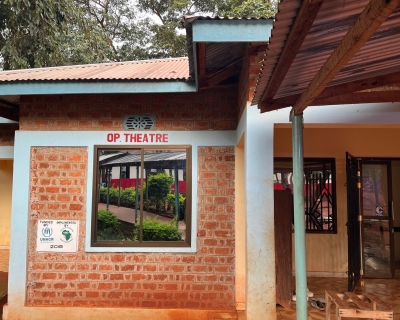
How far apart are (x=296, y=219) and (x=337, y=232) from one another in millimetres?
3733

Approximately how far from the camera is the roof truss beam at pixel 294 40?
64.4 inches

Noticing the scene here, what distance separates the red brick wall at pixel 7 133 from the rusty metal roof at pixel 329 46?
4756 mm

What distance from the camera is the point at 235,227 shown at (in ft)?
15.3

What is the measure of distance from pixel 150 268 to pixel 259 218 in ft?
6.35

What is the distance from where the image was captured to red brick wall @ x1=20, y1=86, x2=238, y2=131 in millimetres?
4816

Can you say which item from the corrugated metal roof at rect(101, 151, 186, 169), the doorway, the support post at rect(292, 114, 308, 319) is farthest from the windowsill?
the doorway

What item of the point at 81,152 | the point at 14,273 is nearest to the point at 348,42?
the point at 81,152

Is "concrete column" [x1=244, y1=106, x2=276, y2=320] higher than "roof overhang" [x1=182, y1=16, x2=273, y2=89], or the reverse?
"roof overhang" [x1=182, y1=16, x2=273, y2=89]

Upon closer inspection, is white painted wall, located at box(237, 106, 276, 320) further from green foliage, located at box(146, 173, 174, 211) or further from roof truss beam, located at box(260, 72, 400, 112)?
green foliage, located at box(146, 173, 174, 211)

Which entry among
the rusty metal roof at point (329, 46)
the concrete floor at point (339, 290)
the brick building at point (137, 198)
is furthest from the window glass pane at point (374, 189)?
the rusty metal roof at point (329, 46)

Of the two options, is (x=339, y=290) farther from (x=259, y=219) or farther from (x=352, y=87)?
(x=352, y=87)

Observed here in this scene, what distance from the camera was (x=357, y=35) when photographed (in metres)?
1.59

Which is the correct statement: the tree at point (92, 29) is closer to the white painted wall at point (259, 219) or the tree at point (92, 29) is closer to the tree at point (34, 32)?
the tree at point (34, 32)

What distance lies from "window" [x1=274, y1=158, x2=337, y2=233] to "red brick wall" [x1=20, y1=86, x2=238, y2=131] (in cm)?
194
